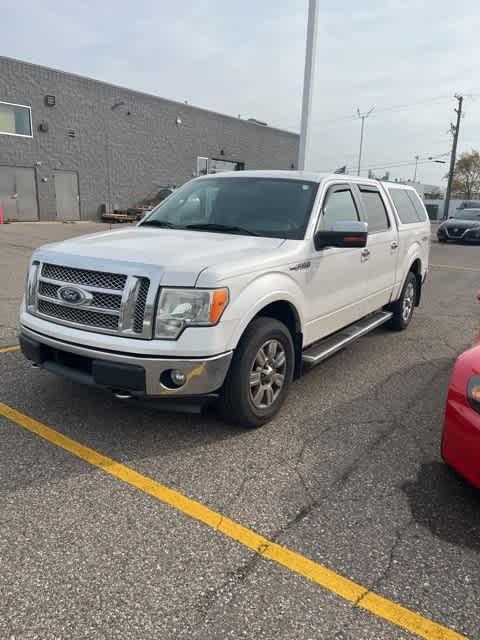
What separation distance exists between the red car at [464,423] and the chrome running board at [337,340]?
136 cm

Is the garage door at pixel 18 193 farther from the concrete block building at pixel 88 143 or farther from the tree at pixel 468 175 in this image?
the tree at pixel 468 175

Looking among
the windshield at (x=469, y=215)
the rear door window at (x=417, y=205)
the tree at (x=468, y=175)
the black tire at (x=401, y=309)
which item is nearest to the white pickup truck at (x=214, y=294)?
the black tire at (x=401, y=309)

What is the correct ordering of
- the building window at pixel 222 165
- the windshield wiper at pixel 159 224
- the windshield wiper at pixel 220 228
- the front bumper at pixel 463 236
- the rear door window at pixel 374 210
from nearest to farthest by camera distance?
the windshield wiper at pixel 220 228
the windshield wiper at pixel 159 224
the rear door window at pixel 374 210
the front bumper at pixel 463 236
the building window at pixel 222 165

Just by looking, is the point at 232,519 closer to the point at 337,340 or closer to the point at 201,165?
the point at 337,340

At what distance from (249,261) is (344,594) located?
2.04 metres

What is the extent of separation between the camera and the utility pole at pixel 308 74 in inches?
535

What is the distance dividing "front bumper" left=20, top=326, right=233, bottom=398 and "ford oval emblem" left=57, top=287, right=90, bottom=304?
0.94 feet

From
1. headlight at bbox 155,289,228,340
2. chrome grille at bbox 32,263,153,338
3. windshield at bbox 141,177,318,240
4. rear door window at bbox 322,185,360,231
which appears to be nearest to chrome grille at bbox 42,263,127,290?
chrome grille at bbox 32,263,153,338

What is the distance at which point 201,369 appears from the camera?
3102 millimetres

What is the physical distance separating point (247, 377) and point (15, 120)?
23805 millimetres

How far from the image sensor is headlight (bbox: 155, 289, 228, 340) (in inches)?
120

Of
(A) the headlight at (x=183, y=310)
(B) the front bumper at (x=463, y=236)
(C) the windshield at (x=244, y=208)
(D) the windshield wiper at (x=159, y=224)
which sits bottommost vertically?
(B) the front bumper at (x=463, y=236)

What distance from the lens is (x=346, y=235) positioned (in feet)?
12.9

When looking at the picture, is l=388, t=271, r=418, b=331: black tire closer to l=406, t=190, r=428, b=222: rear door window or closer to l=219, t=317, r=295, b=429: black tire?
l=406, t=190, r=428, b=222: rear door window
